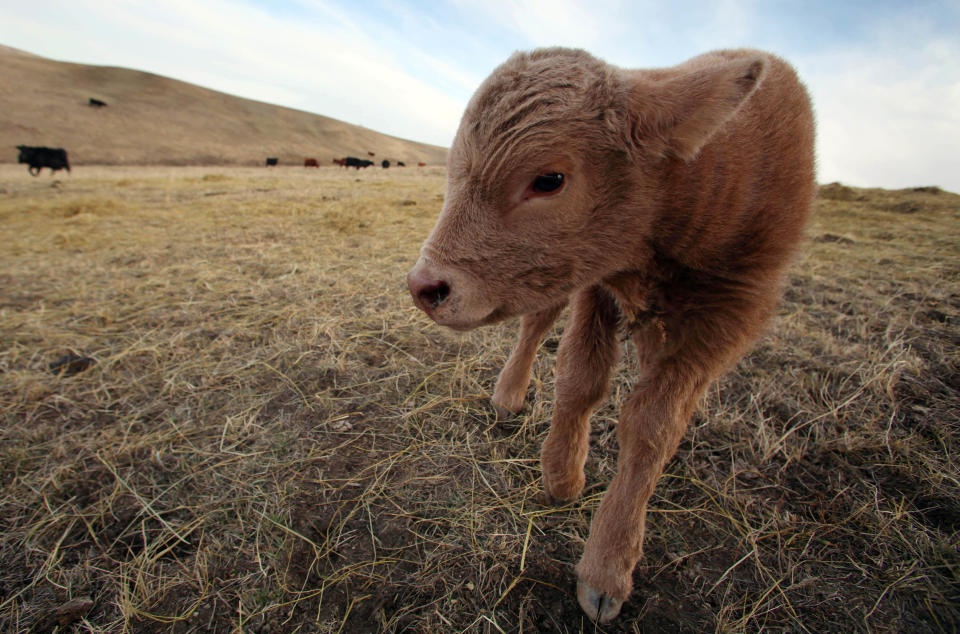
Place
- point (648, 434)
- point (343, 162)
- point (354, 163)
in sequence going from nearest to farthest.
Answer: point (648, 434) → point (343, 162) → point (354, 163)

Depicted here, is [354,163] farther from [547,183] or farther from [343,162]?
[547,183]

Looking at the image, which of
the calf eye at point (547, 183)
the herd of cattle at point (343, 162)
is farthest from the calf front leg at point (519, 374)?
the herd of cattle at point (343, 162)

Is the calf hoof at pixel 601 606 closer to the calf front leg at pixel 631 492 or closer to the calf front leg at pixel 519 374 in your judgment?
the calf front leg at pixel 631 492

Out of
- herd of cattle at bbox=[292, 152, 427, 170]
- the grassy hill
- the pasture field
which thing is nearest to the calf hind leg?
the pasture field

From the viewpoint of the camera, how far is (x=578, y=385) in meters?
1.91

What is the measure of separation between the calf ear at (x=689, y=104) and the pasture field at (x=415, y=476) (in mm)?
1604

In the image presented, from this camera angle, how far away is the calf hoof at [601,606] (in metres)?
1.54

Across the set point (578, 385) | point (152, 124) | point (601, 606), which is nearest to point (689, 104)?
point (578, 385)

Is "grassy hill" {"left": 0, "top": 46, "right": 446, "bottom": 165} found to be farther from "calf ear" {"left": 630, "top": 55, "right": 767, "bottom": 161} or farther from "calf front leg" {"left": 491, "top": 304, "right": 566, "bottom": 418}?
"calf ear" {"left": 630, "top": 55, "right": 767, "bottom": 161}

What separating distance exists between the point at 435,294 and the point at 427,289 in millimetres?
36

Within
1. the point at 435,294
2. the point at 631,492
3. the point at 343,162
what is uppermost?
the point at 343,162

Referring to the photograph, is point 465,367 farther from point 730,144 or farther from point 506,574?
point 730,144

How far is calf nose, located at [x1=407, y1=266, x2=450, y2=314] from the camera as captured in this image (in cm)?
141

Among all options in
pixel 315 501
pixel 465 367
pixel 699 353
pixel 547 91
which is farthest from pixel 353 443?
pixel 547 91
